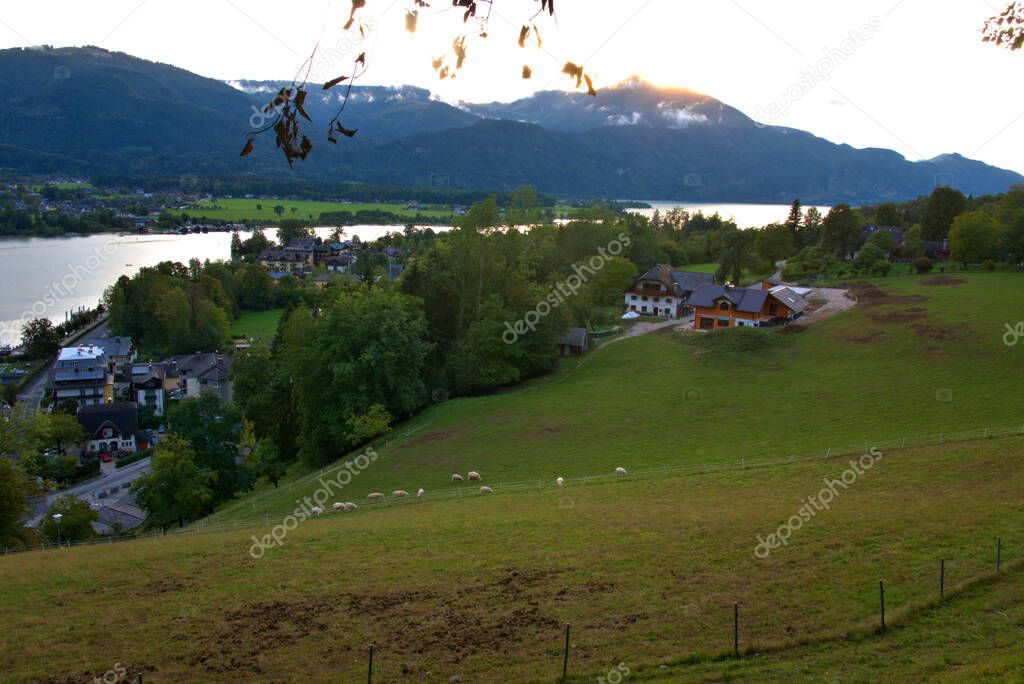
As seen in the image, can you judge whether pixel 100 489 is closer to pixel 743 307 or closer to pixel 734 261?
pixel 743 307

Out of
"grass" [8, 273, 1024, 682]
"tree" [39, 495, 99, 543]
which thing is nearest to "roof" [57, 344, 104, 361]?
"tree" [39, 495, 99, 543]

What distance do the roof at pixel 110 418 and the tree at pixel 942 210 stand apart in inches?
3192

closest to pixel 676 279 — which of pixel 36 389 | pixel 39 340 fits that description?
pixel 36 389

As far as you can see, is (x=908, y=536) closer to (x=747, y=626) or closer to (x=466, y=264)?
(x=747, y=626)

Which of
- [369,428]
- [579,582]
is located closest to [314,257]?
[369,428]

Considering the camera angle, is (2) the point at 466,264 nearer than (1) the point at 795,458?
No

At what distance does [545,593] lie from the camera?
1459 cm

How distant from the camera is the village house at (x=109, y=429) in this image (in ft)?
183

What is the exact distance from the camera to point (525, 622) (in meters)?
13.2

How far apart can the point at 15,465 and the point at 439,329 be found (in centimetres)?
2761

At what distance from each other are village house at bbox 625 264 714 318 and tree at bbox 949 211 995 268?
73.5 ft

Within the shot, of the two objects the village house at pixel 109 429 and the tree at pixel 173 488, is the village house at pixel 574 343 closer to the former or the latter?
the tree at pixel 173 488

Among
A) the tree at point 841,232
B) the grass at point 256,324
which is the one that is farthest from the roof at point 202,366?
the tree at point 841,232

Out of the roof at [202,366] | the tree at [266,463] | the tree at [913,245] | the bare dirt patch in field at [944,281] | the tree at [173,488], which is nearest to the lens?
the tree at [173,488]
